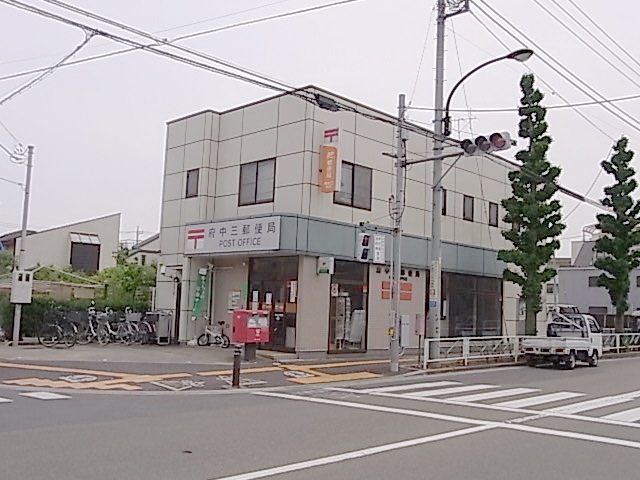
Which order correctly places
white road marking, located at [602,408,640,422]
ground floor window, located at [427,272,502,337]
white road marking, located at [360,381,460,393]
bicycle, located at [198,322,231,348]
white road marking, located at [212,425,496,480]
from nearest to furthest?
white road marking, located at [212,425,496,480], white road marking, located at [602,408,640,422], white road marking, located at [360,381,460,393], bicycle, located at [198,322,231,348], ground floor window, located at [427,272,502,337]

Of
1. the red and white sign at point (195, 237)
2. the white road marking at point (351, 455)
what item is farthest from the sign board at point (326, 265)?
the white road marking at point (351, 455)

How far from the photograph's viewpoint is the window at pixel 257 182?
2381 centimetres

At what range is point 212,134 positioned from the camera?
26.0m

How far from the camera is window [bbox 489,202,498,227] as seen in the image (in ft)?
101

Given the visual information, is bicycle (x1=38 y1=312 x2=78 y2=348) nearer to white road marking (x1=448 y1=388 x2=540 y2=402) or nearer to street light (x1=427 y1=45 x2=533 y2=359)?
street light (x1=427 y1=45 x2=533 y2=359)

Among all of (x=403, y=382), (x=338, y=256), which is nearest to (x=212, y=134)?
(x=338, y=256)

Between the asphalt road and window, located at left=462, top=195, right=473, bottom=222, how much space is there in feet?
44.6

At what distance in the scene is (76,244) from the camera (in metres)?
56.4

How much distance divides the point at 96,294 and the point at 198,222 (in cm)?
1740

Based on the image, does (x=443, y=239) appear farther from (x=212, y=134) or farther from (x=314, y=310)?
(x=212, y=134)

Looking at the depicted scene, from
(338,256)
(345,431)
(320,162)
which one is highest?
(320,162)

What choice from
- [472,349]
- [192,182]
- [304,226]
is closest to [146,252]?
[192,182]

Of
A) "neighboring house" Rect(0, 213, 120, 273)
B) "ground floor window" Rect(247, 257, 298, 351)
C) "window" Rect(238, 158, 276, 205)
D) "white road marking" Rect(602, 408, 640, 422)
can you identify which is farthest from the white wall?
"white road marking" Rect(602, 408, 640, 422)

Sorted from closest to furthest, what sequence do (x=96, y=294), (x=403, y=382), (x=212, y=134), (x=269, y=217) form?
(x=403, y=382) → (x=269, y=217) → (x=212, y=134) → (x=96, y=294)
